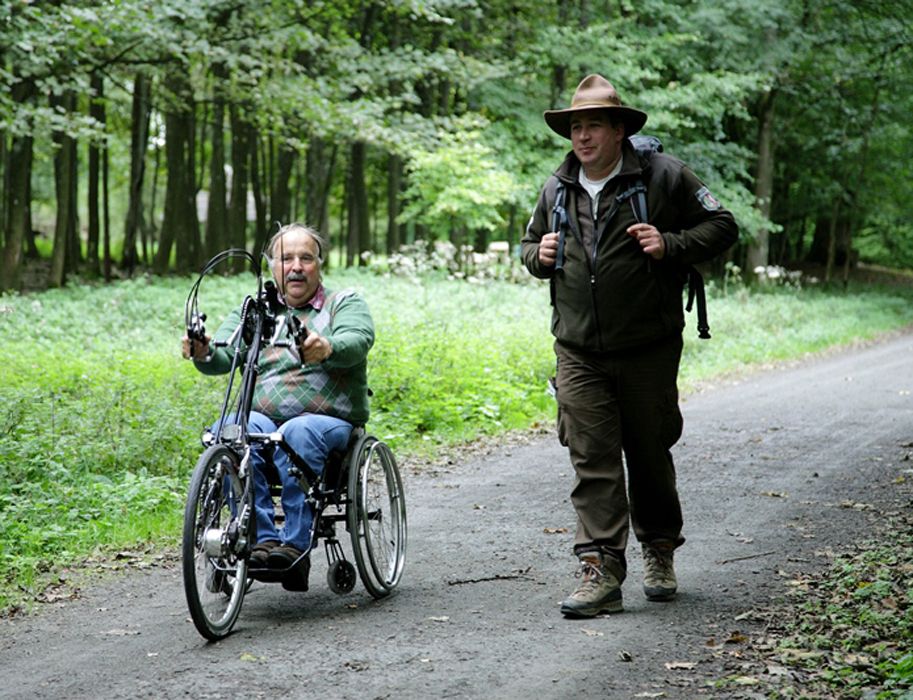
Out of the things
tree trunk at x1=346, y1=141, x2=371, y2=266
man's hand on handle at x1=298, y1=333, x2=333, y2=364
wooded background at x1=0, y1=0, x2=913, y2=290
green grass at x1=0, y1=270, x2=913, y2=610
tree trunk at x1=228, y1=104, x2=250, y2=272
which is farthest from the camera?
tree trunk at x1=346, y1=141, x2=371, y2=266

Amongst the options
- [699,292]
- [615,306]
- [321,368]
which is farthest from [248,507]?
[699,292]

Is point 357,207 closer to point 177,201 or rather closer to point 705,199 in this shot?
point 177,201

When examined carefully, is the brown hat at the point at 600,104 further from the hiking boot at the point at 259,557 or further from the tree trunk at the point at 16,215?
the tree trunk at the point at 16,215

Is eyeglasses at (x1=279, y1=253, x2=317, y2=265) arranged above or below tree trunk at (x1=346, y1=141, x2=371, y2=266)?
below

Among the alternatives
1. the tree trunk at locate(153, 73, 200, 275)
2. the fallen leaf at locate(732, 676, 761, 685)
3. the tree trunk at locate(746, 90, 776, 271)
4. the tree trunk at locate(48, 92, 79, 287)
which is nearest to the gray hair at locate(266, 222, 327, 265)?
the fallen leaf at locate(732, 676, 761, 685)

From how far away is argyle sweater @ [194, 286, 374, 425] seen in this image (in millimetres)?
5215

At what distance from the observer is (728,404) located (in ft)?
43.9

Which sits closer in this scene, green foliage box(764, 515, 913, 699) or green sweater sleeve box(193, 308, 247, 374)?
green foliage box(764, 515, 913, 699)

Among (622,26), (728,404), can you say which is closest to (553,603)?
(728,404)

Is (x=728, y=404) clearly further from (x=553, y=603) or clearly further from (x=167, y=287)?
(x=167, y=287)

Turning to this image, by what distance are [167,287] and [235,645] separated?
17.5 meters

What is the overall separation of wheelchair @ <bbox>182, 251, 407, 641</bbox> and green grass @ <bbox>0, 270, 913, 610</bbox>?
63.4 inches

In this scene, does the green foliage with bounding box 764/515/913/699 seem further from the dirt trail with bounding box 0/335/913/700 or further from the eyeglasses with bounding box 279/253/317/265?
the eyeglasses with bounding box 279/253/317/265

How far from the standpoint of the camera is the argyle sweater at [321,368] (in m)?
5.21
